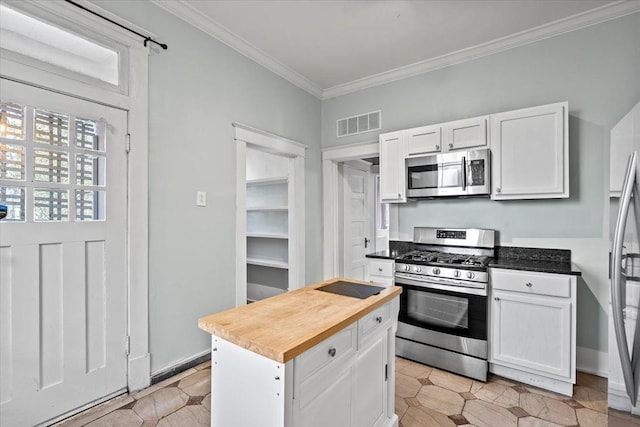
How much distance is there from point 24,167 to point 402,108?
3.29 meters

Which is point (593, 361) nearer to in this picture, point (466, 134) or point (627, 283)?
point (627, 283)

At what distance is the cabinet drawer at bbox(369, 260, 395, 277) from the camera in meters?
2.95

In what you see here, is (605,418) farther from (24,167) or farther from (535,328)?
(24,167)

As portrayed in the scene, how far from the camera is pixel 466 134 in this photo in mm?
2842

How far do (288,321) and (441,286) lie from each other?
1.76m

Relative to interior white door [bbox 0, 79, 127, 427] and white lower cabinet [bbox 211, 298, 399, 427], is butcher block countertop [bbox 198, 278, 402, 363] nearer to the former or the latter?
white lower cabinet [bbox 211, 298, 399, 427]

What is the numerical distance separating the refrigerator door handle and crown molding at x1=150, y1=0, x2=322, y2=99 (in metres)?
2.95

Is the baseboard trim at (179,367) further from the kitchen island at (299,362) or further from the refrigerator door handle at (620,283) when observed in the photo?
the refrigerator door handle at (620,283)

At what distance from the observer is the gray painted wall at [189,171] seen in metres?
2.30

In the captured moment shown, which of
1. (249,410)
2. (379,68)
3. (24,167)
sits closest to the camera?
(249,410)

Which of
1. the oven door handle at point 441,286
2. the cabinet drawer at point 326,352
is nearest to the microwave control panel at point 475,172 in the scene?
the oven door handle at point 441,286

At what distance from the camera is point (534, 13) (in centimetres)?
254

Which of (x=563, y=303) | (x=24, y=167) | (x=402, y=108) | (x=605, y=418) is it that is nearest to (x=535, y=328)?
(x=563, y=303)

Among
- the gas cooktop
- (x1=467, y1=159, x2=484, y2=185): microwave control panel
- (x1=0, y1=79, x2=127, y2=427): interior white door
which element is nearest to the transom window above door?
(x1=0, y1=79, x2=127, y2=427): interior white door
